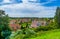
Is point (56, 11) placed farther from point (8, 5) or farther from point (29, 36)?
point (8, 5)

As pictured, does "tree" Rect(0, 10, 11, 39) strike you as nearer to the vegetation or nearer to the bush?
the vegetation

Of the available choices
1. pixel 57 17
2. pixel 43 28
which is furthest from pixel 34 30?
pixel 57 17

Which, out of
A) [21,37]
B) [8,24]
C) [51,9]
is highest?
[51,9]

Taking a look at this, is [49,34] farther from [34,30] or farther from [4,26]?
[4,26]

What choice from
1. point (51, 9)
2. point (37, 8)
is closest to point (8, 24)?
point (37, 8)

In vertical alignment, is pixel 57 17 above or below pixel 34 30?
above

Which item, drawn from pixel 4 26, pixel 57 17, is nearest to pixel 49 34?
pixel 57 17

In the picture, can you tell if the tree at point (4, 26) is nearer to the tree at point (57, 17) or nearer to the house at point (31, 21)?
the house at point (31, 21)

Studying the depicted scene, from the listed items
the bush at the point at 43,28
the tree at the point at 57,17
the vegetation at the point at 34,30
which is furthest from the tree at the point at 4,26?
the tree at the point at 57,17

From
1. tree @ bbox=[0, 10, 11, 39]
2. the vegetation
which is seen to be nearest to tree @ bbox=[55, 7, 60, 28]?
the vegetation
